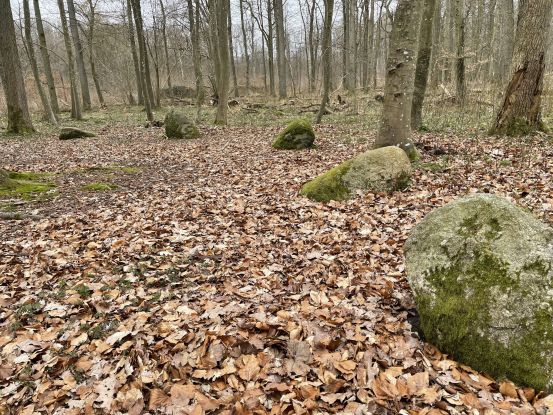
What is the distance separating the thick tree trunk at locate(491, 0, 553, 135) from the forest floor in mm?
1042

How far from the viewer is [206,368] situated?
3002 mm

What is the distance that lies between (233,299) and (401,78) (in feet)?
19.7

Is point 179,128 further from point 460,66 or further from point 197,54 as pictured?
point 460,66

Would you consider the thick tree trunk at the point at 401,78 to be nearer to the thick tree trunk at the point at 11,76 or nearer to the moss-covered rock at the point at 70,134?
the moss-covered rock at the point at 70,134

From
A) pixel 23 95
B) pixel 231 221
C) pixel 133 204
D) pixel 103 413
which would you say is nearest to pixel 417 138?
pixel 231 221

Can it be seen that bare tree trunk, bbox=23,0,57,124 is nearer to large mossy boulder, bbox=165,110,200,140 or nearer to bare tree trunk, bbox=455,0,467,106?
large mossy boulder, bbox=165,110,200,140

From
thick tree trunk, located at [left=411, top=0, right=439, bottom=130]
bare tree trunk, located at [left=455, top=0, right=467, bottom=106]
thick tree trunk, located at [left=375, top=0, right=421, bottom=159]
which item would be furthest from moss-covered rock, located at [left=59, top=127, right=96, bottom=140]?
bare tree trunk, located at [left=455, top=0, right=467, bottom=106]

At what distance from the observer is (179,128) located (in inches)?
582

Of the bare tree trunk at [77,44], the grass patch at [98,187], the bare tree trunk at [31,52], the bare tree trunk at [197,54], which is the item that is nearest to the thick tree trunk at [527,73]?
the grass patch at [98,187]

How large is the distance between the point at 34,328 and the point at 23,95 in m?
15.2

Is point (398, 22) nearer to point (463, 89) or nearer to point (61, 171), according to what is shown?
point (463, 89)

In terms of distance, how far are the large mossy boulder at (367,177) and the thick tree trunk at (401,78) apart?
1.22 metres

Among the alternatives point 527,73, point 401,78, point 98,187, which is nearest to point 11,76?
point 98,187

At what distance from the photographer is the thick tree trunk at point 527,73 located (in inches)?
334
